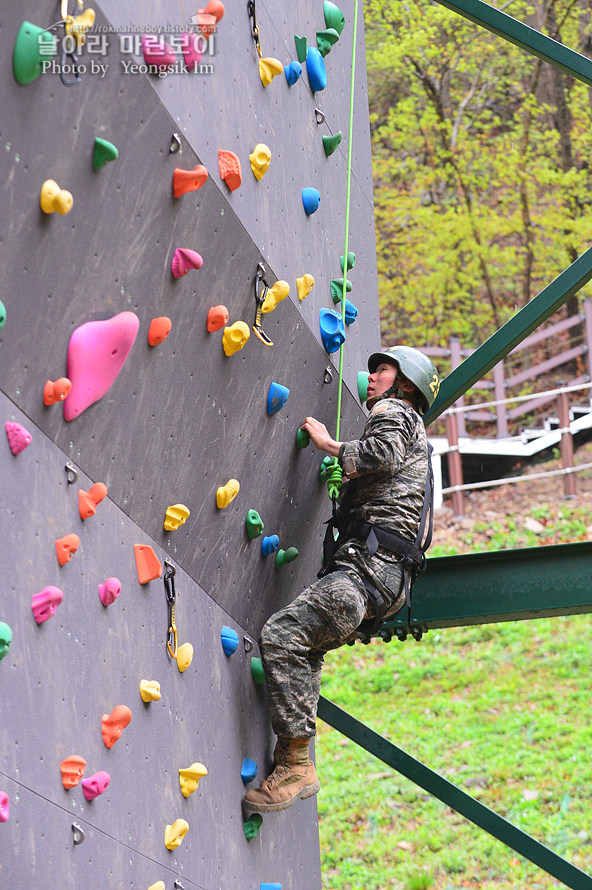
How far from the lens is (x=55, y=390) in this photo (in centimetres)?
264

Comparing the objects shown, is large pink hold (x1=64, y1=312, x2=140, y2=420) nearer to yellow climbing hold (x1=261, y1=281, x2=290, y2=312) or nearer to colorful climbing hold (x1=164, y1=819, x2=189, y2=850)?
yellow climbing hold (x1=261, y1=281, x2=290, y2=312)

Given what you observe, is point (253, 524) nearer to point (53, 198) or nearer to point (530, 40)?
point (53, 198)

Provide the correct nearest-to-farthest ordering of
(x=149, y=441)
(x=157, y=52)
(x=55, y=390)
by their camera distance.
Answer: (x=55, y=390), (x=157, y=52), (x=149, y=441)

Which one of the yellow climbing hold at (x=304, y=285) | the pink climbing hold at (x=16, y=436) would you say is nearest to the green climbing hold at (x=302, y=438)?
the yellow climbing hold at (x=304, y=285)

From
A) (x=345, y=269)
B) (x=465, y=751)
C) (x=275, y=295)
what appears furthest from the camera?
(x=465, y=751)

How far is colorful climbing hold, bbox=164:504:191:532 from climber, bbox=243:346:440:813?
2.26 feet

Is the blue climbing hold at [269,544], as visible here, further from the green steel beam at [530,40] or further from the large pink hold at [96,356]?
the green steel beam at [530,40]

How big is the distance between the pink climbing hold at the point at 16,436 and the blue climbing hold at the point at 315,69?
86.2 inches

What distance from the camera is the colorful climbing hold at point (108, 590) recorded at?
2.86m

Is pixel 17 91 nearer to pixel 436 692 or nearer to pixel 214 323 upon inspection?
pixel 214 323

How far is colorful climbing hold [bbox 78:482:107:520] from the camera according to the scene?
2787 mm

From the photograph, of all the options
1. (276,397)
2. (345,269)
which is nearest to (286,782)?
(276,397)

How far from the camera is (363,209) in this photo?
16.4 feet

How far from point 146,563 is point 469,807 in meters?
2.59
